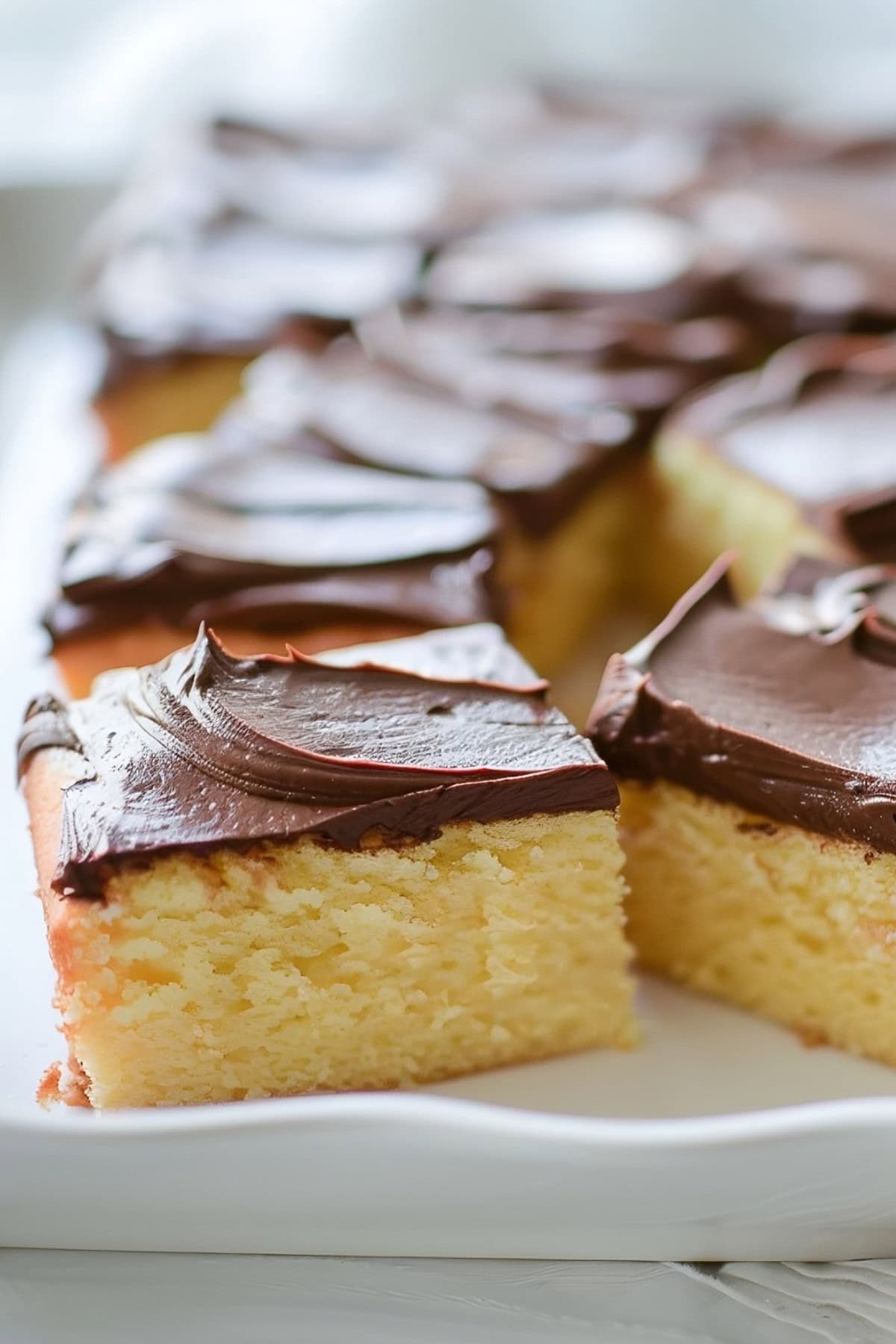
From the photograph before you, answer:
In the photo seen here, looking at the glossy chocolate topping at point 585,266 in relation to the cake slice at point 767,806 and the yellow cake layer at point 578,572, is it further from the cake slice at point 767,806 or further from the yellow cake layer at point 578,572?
the cake slice at point 767,806

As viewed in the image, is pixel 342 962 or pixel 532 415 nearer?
pixel 342 962

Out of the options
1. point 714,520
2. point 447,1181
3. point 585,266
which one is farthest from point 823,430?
point 447,1181

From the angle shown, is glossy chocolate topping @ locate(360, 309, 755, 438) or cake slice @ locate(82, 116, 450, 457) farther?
cake slice @ locate(82, 116, 450, 457)

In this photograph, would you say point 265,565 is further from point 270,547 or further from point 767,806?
point 767,806

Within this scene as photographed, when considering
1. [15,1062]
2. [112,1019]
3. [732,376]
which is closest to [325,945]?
[112,1019]

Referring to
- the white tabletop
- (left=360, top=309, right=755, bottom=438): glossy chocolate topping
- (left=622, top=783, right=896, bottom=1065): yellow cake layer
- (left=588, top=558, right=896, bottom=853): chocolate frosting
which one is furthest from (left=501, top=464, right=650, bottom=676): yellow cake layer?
the white tabletop

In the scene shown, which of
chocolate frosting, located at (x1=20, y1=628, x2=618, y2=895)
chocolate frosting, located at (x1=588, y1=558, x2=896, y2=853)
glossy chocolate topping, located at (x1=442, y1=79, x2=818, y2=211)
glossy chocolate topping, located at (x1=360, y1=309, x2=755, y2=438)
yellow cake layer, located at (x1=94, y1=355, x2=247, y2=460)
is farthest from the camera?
glossy chocolate topping, located at (x1=442, y1=79, x2=818, y2=211)

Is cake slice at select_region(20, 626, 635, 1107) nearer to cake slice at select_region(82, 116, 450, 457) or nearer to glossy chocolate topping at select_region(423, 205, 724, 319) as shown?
cake slice at select_region(82, 116, 450, 457)

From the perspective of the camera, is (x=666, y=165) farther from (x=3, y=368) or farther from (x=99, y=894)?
(x=99, y=894)
